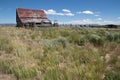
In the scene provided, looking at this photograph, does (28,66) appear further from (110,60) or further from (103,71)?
(110,60)

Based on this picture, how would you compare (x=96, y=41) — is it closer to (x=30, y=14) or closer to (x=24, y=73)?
(x=24, y=73)

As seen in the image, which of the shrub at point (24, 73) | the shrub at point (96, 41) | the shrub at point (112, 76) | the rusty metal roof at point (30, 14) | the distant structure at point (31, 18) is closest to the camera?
the shrub at point (112, 76)

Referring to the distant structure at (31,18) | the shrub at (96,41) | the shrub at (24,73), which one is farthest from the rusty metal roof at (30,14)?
the shrub at (24,73)

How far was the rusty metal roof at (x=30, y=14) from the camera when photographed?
141 feet

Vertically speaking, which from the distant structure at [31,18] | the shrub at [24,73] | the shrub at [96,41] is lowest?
the shrub at [24,73]

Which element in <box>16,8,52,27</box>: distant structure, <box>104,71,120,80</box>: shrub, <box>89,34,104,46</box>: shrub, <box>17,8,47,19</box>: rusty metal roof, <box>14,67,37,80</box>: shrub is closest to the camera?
<box>104,71,120,80</box>: shrub

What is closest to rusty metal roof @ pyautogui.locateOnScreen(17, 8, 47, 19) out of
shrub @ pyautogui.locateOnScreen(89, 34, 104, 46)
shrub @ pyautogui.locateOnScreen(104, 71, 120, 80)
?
shrub @ pyautogui.locateOnScreen(89, 34, 104, 46)

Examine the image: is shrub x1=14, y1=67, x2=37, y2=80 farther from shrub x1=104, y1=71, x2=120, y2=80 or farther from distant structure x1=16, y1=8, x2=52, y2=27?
distant structure x1=16, y1=8, x2=52, y2=27

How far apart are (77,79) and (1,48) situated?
5176 millimetres

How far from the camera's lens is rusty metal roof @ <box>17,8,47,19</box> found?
42.9 meters

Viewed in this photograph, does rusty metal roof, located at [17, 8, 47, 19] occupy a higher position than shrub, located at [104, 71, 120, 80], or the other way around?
rusty metal roof, located at [17, 8, 47, 19]

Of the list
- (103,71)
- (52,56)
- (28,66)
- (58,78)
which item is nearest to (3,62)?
(28,66)

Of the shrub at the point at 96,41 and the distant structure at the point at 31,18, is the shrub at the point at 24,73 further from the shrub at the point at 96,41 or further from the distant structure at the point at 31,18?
the distant structure at the point at 31,18

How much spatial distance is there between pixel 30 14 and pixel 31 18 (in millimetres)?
1197
